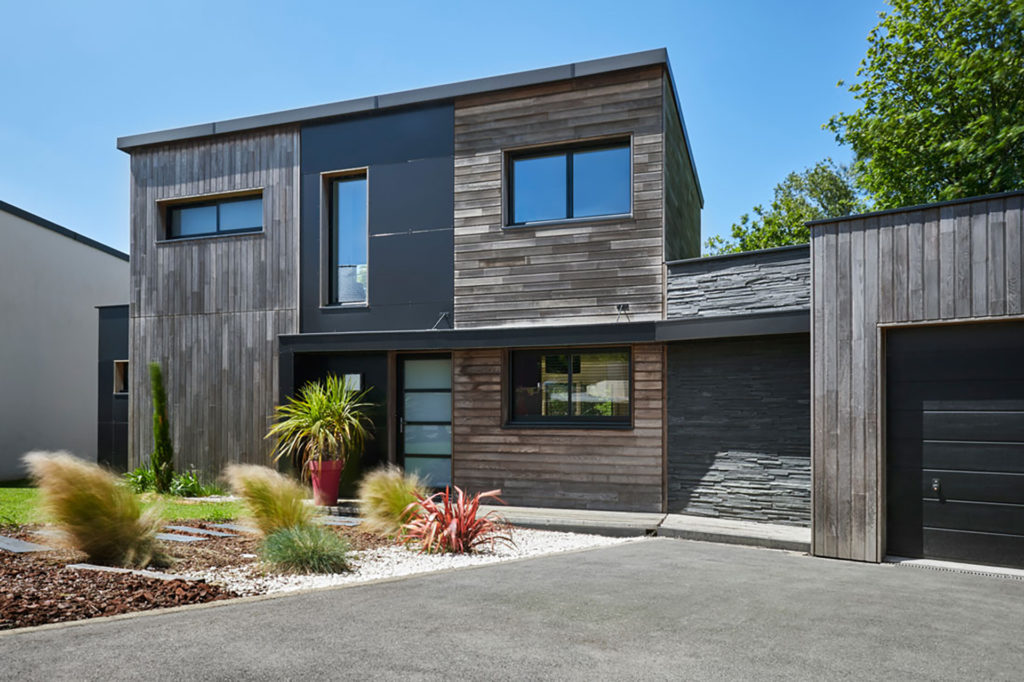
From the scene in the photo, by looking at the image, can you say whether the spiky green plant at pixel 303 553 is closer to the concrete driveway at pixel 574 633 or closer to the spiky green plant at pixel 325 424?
the concrete driveway at pixel 574 633

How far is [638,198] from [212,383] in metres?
7.14

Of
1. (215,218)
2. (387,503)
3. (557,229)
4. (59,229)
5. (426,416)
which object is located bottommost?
(387,503)

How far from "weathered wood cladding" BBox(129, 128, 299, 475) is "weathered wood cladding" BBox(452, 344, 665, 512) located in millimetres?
3133

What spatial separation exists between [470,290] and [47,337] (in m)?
12.3

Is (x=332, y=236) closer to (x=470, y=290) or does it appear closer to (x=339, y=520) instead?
(x=470, y=290)

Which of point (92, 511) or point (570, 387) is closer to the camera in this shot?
point (92, 511)

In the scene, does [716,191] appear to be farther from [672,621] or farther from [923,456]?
[672,621]

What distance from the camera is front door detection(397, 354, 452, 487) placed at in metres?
10.9

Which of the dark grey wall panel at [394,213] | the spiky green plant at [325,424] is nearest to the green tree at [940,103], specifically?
the dark grey wall panel at [394,213]

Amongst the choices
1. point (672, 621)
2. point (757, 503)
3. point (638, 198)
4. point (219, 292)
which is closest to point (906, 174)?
point (638, 198)

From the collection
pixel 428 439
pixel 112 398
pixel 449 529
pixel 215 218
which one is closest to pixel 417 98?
pixel 215 218

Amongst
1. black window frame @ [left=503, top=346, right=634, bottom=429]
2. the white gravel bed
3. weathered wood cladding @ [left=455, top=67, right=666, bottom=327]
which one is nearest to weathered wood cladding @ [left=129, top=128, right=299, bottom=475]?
weathered wood cladding @ [left=455, top=67, right=666, bottom=327]

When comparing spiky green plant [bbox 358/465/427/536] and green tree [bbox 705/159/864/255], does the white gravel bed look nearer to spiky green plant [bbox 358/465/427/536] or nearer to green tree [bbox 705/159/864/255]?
spiky green plant [bbox 358/465/427/536]

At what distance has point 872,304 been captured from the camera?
7.08 metres
